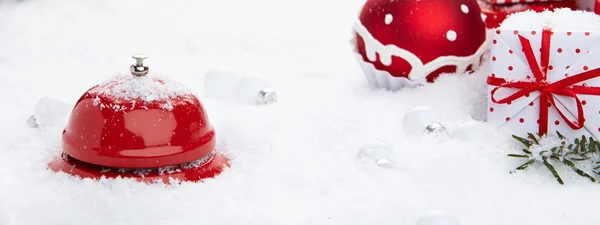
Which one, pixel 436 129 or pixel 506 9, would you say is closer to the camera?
pixel 436 129

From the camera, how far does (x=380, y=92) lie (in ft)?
5.72

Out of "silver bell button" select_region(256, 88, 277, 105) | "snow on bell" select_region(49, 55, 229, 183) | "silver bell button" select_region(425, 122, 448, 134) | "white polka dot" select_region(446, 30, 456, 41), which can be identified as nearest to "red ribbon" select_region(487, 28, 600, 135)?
"silver bell button" select_region(425, 122, 448, 134)

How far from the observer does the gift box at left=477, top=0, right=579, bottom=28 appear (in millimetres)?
1705

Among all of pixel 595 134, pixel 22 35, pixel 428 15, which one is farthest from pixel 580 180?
pixel 22 35

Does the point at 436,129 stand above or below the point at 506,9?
below

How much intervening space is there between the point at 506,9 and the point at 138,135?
1.02 m

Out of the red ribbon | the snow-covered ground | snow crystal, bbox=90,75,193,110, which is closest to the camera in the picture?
the snow-covered ground

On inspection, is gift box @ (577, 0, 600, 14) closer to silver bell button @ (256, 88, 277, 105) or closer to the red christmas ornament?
the red christmas ornament

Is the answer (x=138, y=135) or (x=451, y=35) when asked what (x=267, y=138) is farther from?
(x=451, y=35)

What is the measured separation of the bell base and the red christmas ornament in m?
0.60

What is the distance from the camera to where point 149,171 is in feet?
A: 3.90

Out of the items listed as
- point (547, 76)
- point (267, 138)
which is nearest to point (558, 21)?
point (547, 76)

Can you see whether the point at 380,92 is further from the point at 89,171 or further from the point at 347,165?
the point at 89,171

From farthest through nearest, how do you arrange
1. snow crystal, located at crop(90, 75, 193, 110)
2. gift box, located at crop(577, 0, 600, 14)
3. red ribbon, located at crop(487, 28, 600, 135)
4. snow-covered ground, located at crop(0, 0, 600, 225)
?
gift box, located at crop(577, 0, 600, 14) < red ribbon, located at crop(487, 28, 600, 135) < snow crystal, located at crop(90, 75, 193, 110) < snow-covered ground, located at crop(0, 0, 600, 225)
